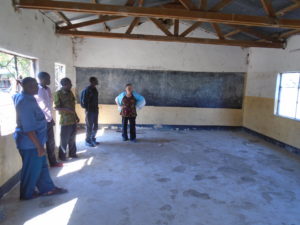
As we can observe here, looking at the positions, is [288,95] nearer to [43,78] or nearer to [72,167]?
[72,167]

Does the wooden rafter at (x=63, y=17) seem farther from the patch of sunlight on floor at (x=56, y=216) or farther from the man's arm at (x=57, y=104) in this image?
the patch of sunlight on floor at (x=56, y=216)

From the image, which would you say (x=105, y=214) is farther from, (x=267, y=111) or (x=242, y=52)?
(x=242, y=52)

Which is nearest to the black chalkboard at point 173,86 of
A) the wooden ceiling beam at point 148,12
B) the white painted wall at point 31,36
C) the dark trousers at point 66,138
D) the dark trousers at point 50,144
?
the white painted wall at point 31,36

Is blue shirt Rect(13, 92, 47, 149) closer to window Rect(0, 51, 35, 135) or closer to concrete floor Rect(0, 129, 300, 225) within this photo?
window Rect(0, 51, 35, 135)

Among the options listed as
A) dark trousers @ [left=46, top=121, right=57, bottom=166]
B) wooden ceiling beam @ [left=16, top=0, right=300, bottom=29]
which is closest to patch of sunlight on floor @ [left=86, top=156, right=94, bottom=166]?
dark trousers @ [left=46, top=121, right=57, bottom=166]

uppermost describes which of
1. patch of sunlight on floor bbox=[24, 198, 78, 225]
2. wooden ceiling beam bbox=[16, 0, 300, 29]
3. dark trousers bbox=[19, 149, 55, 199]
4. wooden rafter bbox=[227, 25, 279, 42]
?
wooden rafter bbox=[227, 25, 279, 42]

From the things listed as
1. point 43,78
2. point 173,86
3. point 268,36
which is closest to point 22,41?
point 43,78

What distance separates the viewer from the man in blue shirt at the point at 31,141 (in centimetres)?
234

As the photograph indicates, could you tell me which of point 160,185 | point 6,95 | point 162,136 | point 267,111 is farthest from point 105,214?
point 267,111

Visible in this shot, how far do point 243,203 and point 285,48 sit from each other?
425 centimetres

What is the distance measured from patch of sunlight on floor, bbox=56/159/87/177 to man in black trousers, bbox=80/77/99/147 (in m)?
0.94

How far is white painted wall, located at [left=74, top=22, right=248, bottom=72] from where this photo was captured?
21.6ft

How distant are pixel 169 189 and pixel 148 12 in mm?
2619

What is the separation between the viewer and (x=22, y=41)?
3268 millimetres
